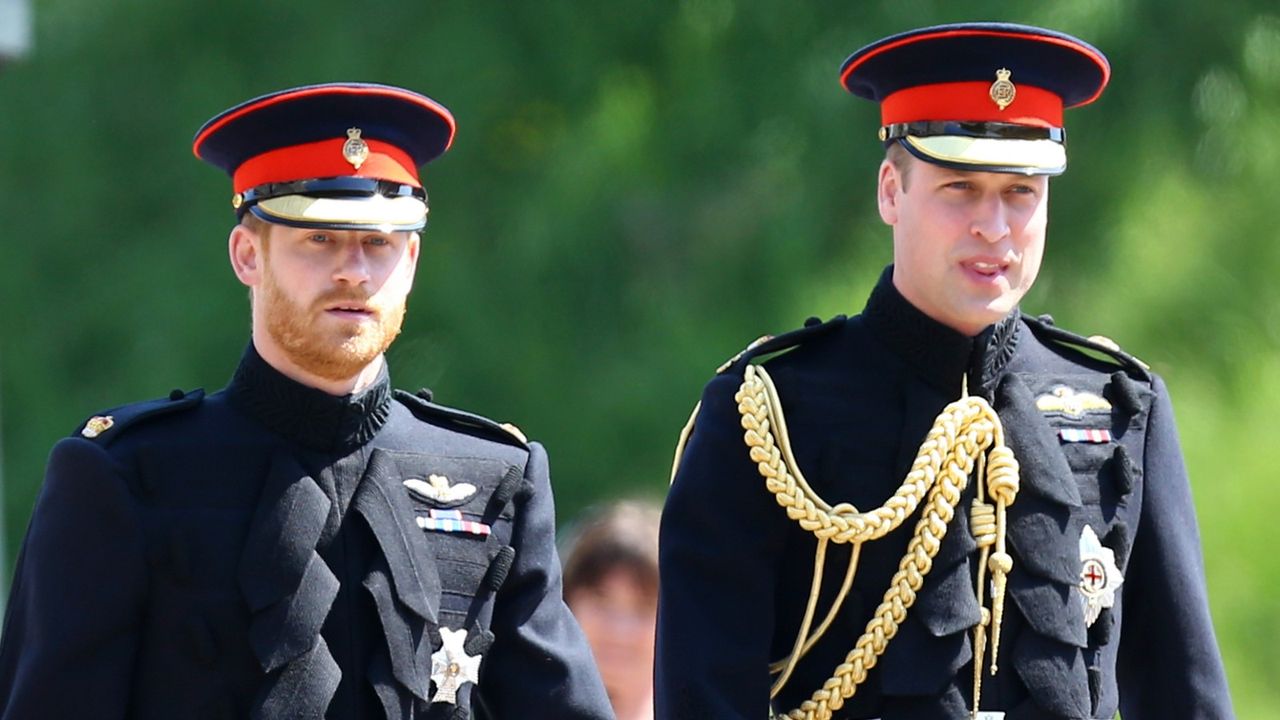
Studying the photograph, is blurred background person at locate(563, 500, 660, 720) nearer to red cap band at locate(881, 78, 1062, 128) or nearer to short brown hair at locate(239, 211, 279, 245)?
short brown hair at locate(239, 211, 279, 245)

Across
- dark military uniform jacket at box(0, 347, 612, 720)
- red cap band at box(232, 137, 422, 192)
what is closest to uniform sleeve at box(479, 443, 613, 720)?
dark military uniform jacket at box(0, 347, 612, 720)

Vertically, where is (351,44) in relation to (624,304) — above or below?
above

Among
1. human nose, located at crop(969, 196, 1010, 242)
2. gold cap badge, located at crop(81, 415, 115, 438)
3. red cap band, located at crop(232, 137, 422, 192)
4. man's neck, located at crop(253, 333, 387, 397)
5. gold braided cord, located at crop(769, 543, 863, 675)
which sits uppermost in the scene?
human nose, located at crop(969, 196, 1010, 242)

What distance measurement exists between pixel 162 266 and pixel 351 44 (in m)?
1.05

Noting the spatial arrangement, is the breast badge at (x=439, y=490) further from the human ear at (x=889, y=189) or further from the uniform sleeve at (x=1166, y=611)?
the uniform sleeve at (x=1166, y=611)

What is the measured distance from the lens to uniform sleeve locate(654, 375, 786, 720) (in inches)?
173

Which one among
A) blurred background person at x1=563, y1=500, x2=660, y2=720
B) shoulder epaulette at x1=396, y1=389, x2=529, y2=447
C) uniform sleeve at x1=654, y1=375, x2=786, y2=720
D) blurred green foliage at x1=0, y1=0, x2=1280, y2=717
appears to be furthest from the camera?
blurred green foliage at x1=0, y1=0, x2=1280, y2=717

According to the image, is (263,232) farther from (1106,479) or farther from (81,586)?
(1106,479)

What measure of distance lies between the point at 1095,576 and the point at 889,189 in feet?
2.45

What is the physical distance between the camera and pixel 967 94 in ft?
15.0

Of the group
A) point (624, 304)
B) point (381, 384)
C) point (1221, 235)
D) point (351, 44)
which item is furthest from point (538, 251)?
point (381, 384)

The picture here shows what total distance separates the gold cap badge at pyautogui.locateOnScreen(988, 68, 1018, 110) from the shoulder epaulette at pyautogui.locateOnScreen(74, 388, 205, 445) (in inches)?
58.2

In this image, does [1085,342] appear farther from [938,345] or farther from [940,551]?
[940,551]

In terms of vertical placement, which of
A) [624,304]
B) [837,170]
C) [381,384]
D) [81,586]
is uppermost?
[837,170]
